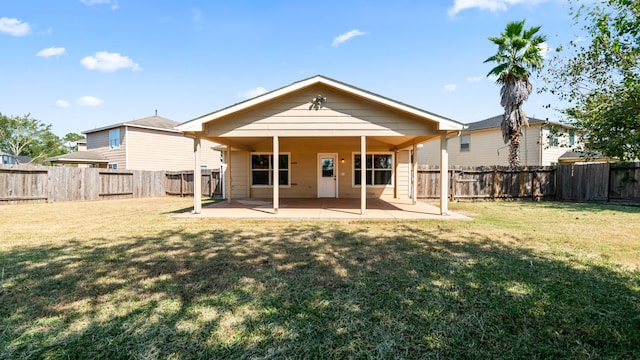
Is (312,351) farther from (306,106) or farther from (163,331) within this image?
(306,106)

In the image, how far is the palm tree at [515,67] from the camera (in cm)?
1406

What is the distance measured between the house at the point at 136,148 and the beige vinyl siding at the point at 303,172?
8.85m

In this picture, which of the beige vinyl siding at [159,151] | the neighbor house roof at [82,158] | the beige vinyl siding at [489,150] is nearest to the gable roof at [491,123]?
the beige vinyl siding at [489,150]

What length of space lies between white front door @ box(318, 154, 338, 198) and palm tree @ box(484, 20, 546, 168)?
9085mm

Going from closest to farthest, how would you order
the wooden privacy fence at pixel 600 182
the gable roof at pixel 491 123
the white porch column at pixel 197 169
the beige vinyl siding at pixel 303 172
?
the white porch column at pixel 197 169
the wooden privacy fence at pixel 600 182
the beige vinyl siding at pixel 303 172
the gable roof at pixel 491 123

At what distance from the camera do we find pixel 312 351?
2.15 metres

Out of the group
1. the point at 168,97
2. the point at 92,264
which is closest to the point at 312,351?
the point at 92,264

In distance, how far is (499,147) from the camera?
20688 millimetres

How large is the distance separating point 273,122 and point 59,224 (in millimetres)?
5927

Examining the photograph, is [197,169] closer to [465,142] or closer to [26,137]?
[465,142]

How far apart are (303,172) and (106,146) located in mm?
17423

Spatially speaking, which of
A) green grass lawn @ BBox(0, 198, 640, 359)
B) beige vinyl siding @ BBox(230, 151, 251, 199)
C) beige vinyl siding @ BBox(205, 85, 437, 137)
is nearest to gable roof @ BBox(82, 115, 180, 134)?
beige vinyl siding @ BBox(230, 151, 251, 199)

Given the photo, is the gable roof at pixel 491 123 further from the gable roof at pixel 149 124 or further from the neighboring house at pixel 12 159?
the neighboring house at pixel 12 159

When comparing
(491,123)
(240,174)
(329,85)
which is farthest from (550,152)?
(240,174)
